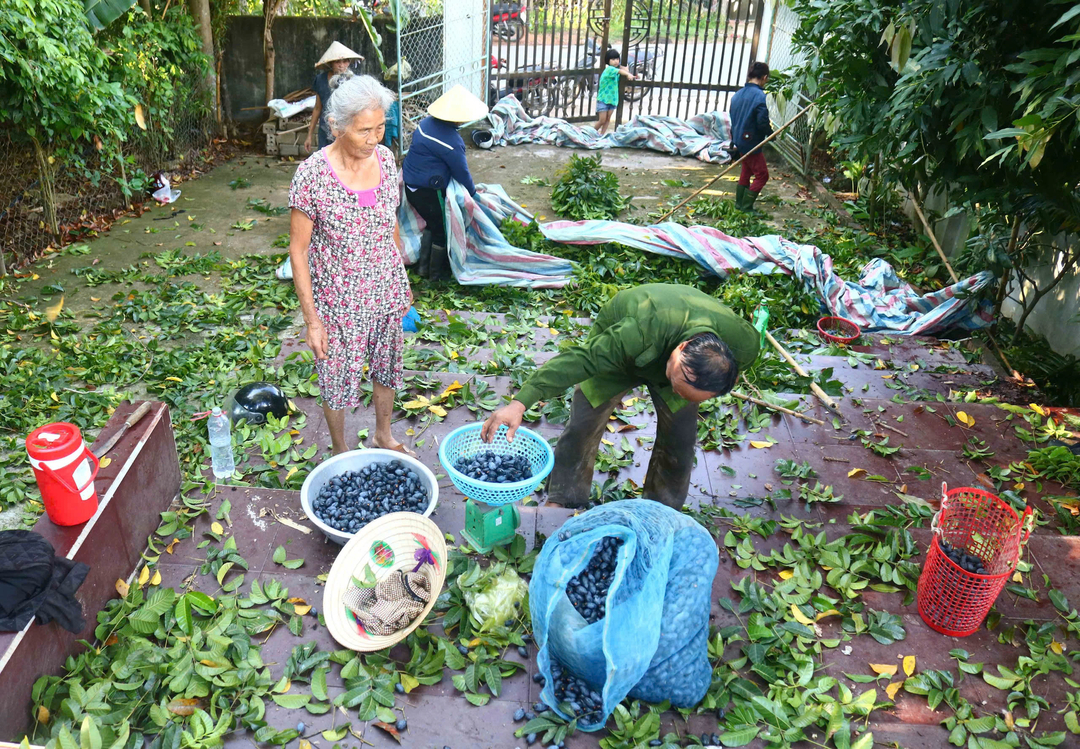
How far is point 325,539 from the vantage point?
3.34 meters

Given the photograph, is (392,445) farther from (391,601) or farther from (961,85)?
(961,85)

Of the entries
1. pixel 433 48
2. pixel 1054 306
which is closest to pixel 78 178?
pixel 433 48

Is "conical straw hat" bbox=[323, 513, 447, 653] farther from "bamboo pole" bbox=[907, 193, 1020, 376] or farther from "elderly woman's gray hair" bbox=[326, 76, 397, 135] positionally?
"bamboo pole" bbox=[907, 193, 1020, 376]

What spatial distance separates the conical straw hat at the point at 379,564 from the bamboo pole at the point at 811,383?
2637 millimetres

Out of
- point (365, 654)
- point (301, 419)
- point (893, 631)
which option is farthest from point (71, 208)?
point (893, 631)

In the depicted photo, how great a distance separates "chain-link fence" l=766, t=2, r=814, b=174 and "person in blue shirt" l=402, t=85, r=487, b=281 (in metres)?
5.10

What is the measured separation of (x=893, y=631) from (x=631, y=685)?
121cm

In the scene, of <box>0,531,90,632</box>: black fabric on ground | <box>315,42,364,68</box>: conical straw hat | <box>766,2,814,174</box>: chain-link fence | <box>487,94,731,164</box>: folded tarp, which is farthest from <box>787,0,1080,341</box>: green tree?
<box>487,94,731,164</box>: folded tarp

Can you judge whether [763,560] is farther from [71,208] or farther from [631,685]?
[71,208]

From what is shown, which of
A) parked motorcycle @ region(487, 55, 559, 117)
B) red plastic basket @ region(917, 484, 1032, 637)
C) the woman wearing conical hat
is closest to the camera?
red plastic basket @ region(917, 484, 1032, 637)

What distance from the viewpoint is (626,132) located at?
34.5ft

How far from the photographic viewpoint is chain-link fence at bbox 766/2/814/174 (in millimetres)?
9492

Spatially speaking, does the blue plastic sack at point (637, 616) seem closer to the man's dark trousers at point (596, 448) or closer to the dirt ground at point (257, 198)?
the man's dark trousers at point (596, 448)

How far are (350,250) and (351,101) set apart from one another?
2.03 ft
